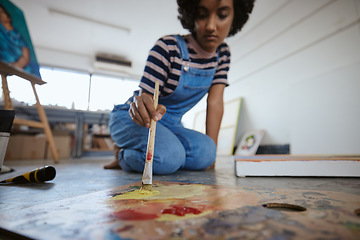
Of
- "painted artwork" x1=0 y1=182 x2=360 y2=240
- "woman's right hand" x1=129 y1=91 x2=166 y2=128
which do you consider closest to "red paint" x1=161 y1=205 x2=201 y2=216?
"painted artwork" x1=0 y1=182 x2=360 y2=240

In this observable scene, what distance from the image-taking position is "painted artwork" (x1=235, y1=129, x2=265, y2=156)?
252 centimetres

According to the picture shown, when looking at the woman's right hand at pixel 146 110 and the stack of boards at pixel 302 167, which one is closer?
the woman's right hand at pixel 146 110

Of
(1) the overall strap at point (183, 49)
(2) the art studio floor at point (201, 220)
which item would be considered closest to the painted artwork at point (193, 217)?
(2) the art studio floor at point (201, 220)

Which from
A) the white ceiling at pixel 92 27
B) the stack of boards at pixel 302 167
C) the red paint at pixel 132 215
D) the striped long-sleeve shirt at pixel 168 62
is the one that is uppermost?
the white ceiling at pixel 92 27

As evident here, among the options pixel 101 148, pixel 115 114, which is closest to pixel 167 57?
pixel 115 114

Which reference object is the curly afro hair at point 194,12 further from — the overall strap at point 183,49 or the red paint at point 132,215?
the red paint at point 132,215

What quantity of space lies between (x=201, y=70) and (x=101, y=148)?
3149 mm

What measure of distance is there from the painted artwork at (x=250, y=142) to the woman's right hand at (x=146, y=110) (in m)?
2.16

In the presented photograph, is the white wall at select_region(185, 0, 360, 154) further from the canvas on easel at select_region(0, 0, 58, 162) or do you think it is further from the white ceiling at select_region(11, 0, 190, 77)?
the canvas on easel at select_region(0, 0, 58, 162)

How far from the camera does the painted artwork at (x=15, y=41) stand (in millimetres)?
1233

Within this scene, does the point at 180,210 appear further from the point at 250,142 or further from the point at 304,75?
the point at 250,142

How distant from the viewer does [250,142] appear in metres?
2.63

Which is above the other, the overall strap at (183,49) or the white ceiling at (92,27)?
the white ceiling at (92,27)

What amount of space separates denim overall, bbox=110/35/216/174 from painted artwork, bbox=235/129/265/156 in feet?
5.28
